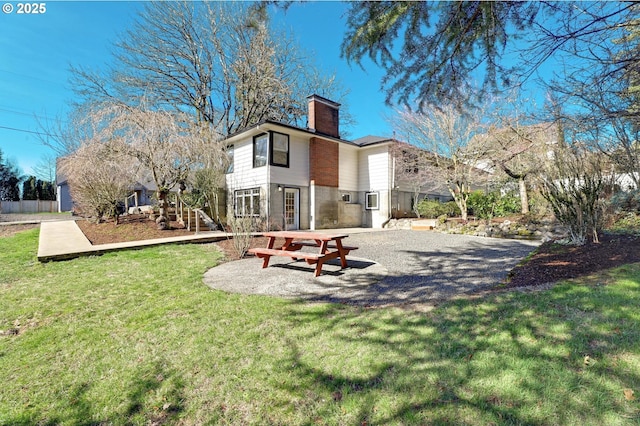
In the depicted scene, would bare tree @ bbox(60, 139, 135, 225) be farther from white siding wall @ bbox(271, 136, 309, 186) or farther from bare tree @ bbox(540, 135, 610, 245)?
bare tree @ bbox(540, 135, 610, 245)

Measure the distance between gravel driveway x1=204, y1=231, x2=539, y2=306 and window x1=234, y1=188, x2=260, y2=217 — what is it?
25.6 feet

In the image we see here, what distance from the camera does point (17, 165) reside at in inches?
1366

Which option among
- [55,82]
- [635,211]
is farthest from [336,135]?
[55,82]

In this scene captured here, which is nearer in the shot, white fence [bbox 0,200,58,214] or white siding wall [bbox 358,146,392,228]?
white siding wall [bbox 358,146,392,228]

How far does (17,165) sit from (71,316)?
46429 mm

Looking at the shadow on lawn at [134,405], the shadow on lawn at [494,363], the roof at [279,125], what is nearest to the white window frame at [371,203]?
the roof at [279,125]

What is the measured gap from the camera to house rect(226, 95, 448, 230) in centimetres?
1402

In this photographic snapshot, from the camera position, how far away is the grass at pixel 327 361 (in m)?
1.88

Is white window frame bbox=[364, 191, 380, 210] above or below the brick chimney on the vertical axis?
below

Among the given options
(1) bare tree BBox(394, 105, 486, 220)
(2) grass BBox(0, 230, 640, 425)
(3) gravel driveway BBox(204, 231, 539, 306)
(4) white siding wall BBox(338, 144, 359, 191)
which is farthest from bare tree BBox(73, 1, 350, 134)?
(2) grass BBox(0, 230, 640, 425)

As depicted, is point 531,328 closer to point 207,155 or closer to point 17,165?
point 207,155

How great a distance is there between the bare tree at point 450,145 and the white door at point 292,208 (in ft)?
22.3

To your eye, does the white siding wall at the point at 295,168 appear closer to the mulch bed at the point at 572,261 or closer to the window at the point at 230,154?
the window at the point at 230,154

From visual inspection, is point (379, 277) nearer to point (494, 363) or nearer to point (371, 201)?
point (494, 363)
